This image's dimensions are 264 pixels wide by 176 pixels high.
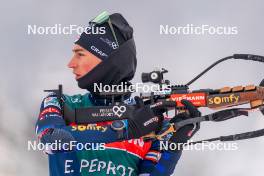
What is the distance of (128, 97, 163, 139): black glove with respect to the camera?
5652 mm

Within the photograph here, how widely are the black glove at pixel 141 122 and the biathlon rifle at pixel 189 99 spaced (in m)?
0.10

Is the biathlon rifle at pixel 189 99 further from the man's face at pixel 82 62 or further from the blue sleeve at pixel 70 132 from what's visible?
the man's face at pixel 82 62

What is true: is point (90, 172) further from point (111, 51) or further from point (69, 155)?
point (111, 51)

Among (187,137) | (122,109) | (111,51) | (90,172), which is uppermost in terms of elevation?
→ (111,51)

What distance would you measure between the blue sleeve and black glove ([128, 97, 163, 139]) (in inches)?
4.5

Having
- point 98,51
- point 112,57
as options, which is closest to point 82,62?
point 98,51

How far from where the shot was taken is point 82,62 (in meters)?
6.61

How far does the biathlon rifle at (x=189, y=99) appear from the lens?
5594mm

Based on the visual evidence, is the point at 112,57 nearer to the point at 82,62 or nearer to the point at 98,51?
the point at 98,51

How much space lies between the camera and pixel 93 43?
22.2ft

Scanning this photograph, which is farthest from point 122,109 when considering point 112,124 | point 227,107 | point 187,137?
point 227,107

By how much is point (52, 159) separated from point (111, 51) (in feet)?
5.52

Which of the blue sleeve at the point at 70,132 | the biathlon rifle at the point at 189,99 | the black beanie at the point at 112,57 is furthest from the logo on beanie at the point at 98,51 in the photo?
the blue sleeve at the point at 70,132

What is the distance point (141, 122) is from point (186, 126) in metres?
0.54
